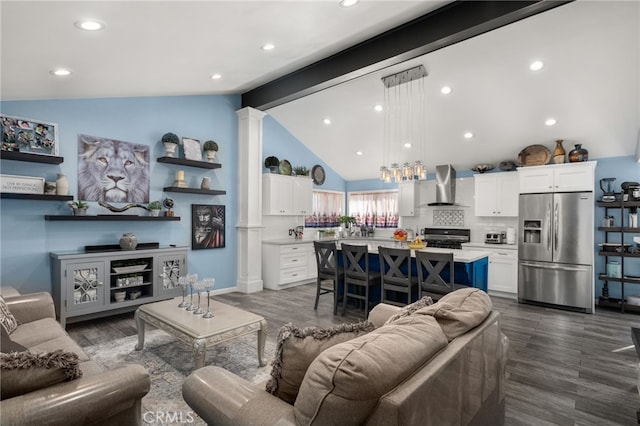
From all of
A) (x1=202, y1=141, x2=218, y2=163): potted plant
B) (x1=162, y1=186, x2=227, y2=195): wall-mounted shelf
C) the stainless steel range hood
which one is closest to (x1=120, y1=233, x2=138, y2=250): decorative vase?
(x1=162, y1=186, x2=227, y2=195): wall-mounted shelf

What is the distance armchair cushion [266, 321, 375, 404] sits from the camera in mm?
1287

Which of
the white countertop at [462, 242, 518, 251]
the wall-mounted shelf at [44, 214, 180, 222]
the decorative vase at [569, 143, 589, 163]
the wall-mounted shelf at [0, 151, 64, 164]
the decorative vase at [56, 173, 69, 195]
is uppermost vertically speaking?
the decorative vase at [569, 143, 589, 163]

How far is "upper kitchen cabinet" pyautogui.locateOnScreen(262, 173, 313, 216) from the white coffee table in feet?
10.8

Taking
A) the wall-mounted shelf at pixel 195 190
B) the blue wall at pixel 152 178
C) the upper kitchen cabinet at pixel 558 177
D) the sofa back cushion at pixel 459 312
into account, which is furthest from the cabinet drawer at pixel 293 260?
the sofa back cushion at pixel 459 312

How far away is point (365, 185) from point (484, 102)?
3.65 metres

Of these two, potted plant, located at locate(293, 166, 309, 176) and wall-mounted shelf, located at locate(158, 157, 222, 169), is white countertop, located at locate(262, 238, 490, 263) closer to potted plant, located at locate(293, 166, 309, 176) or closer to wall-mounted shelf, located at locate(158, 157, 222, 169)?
potted plant, located at locate(293, 166, 309, 176)

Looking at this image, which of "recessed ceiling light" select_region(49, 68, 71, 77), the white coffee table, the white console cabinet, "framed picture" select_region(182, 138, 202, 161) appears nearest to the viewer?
the white coffee table

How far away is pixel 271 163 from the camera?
6426mm

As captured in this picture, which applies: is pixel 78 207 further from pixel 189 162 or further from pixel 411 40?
pixel 411 40

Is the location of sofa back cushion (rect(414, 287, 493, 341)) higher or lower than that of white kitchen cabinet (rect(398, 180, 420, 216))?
lower

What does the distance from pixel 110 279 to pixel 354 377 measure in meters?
4.11

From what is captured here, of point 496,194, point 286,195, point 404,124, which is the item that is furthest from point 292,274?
point 496,194

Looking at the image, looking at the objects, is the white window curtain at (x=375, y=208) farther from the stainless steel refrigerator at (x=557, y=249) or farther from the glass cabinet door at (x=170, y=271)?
the glass cabinet door at (x=170, y=271)

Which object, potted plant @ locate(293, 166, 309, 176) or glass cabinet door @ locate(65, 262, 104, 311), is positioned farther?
potted plant @ locate(293, 166, 309, 176)
